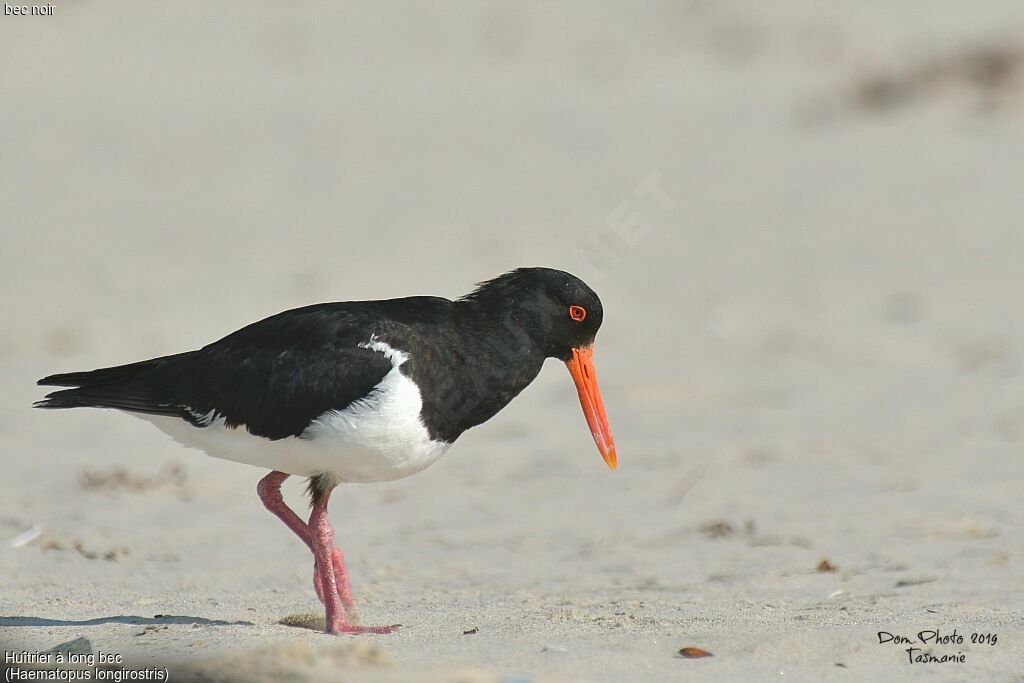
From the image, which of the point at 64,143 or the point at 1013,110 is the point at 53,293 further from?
the point at 1013,110

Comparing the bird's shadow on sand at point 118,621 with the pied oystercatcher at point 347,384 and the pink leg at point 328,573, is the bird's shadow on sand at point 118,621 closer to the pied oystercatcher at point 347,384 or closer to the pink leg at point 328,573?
the pink leg at point 328,573

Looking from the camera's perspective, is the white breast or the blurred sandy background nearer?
the white breast

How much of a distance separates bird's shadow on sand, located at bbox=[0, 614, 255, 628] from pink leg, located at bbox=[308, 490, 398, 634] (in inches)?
13.3

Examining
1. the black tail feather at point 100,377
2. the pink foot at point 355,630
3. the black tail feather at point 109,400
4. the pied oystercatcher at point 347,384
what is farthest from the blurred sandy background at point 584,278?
the black tail feather at point 100,377

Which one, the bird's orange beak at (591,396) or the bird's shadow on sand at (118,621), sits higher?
the bird's orange beak at (591,396)

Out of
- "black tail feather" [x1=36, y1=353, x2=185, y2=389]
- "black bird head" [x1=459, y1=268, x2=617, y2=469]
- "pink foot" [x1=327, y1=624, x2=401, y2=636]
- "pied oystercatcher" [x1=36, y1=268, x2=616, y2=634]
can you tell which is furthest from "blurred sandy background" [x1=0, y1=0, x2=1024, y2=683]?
"black bird head" [x1=459, y1=268, x2=617, y2=469]

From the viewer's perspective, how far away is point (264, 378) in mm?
6566

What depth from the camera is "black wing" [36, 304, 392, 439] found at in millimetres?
6398

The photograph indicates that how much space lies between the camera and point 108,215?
1653 centimetres

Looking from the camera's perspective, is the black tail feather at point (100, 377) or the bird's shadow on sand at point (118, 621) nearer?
the bird's shadow on sand at point (118, 621)

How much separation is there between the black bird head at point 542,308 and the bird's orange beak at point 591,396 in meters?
0.09

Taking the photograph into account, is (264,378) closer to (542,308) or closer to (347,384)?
(347,384)

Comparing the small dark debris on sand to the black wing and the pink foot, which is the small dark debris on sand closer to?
the black wing

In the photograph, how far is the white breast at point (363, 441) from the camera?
20.6 ft
